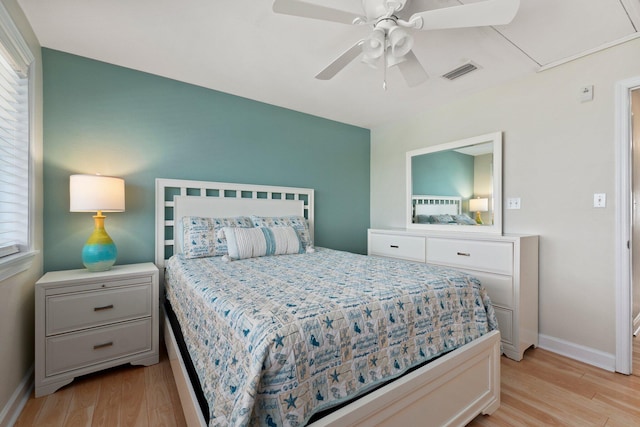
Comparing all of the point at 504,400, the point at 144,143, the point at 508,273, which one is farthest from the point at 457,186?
the point at 144,143

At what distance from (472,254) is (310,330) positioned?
200 cm

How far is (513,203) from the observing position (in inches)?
101

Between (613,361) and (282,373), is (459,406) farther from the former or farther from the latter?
(613,361)

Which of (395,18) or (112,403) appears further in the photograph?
(112,403)

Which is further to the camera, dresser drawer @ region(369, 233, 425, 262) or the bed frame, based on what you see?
dresser drawer @ region(369, 233, 425, 262)

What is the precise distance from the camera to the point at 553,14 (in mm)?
1703

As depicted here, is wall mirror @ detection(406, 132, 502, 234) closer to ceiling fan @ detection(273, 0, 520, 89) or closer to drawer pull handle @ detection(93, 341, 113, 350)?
ceiling fan @ detection(273, 0, 520, 89)

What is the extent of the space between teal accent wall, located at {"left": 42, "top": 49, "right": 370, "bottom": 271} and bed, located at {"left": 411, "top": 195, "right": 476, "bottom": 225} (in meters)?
1.14

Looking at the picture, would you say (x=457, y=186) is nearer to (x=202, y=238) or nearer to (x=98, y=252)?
(x=202, y=238)

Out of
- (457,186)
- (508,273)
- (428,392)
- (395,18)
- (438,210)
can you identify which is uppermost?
(395,18)

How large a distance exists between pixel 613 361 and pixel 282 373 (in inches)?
99.7

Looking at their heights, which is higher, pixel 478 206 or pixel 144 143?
pixel 144 143

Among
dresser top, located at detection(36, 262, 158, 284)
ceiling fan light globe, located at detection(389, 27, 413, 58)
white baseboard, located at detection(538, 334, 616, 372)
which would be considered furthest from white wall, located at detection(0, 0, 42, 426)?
white baseboard, located at detection(538, 334, 616, 372)

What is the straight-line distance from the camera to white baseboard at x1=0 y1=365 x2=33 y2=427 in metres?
1.42
